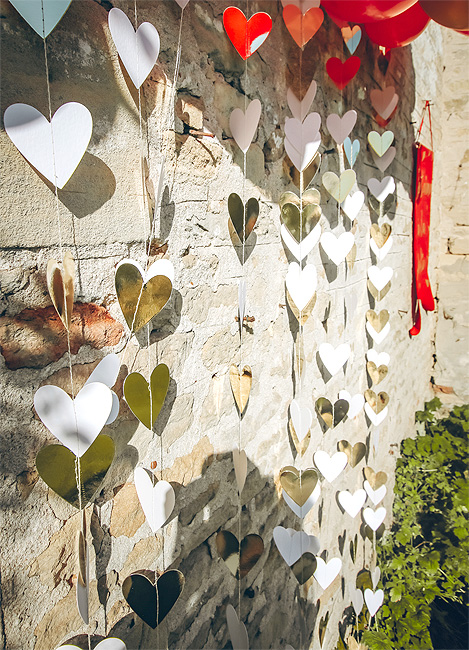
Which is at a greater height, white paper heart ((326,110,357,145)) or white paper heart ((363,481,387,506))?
white paper heart ((326,110,357,145))

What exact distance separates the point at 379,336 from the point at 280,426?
1.03 metres

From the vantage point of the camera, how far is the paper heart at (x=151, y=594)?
96 cm

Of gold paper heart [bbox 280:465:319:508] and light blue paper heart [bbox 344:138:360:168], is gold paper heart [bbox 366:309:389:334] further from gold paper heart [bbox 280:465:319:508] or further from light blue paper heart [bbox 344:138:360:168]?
gold paper heart [bbox 280:465:319:508]

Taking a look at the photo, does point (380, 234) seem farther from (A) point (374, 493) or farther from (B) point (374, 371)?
(A) point (374, 493)

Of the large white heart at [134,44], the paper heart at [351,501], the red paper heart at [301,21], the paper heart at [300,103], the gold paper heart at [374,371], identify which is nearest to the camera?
the large white heart at [134,44]

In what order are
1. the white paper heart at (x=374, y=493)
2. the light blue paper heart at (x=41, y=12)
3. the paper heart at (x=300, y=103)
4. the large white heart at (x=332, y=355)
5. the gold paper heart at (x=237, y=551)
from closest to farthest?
the light blue paper heart at (x=41, y=12)
the gold paper heart at (x=237, y=551)
the paper heart at (x=300, y=103)
the large white heart at (x=332, y=355)
the white paper heart at (x=374, y=493)

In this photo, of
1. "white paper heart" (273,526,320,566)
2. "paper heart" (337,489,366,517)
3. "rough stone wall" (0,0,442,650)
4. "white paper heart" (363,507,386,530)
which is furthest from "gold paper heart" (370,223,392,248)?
"white paper heart" (273,526,320,566)

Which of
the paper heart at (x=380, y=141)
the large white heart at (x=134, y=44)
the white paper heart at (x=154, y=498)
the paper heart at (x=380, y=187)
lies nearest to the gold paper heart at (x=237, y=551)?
the white paper heart at (x=154, y=498)

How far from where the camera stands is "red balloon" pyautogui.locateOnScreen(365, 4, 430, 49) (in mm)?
1636

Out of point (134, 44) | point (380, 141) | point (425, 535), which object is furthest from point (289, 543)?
point (425, 535)

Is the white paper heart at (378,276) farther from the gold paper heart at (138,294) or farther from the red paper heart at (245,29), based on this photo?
the gold paper heart at (138,294)

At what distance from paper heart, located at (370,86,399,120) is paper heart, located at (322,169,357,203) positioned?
78cm

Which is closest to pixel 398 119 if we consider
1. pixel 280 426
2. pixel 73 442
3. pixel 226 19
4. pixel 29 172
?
pixel 226 19

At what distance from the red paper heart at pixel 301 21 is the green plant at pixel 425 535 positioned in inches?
106
